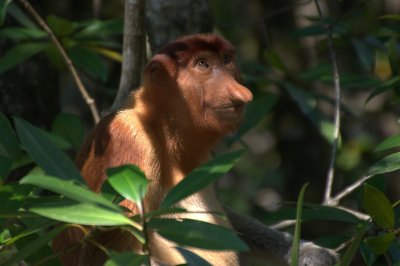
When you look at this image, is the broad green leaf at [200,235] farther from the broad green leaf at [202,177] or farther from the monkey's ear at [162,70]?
the monkey's ear at [162,70]

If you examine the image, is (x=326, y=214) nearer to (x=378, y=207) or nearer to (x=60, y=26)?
(x=378, y=207)

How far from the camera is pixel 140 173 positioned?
212 cm

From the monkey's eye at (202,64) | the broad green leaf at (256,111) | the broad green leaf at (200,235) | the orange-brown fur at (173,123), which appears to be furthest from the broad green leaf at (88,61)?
the broad green leaf at (200,235)

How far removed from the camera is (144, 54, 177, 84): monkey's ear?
3.69 m

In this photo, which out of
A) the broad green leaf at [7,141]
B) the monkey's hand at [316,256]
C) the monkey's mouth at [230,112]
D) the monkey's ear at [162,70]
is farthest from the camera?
the monkey's hand at [316,256]

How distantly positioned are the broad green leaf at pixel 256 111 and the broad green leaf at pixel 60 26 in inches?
39.6

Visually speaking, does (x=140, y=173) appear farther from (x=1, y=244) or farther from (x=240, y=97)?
(x=240, y=97)

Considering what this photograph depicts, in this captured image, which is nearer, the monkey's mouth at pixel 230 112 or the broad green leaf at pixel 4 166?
the broad green leaf at pixel 4 166

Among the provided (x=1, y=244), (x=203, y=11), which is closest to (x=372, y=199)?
(x=1, y=244)

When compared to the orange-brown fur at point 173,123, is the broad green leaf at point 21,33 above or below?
above

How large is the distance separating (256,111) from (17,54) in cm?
129

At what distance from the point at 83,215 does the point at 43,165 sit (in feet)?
1.05

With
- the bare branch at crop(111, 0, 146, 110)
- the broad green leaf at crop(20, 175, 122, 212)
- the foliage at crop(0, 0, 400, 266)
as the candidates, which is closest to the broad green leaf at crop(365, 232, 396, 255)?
the foliage at crop(0, 0, 400, 266)

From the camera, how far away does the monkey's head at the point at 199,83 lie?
3.58 metres
